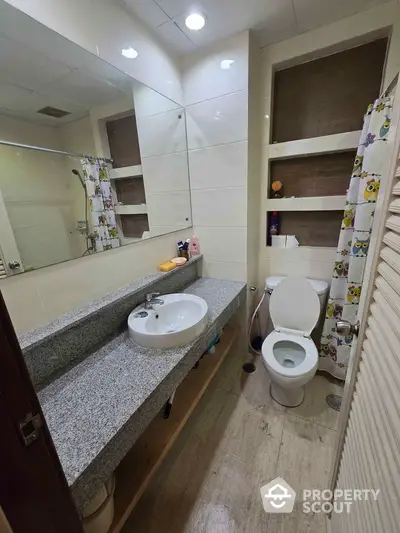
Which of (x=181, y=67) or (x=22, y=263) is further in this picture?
(x=181, y=67)

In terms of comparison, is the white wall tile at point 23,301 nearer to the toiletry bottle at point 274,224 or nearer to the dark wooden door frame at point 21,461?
the dark wooden door frame at point 21,461

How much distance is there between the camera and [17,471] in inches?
16.6

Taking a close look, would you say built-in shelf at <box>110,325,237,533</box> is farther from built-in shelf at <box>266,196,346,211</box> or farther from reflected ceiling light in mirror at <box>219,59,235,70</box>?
reflected ceiling light in mirror at <box>219,59,235,70</box>

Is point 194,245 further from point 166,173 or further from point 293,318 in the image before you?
point 293,318

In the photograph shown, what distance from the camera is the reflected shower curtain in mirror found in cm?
116

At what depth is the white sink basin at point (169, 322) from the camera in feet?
3.57

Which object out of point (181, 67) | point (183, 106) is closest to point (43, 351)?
point (183, 106)

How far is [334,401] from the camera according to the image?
1641mm

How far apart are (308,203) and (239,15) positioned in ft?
3.98

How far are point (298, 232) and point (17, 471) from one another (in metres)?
1.98

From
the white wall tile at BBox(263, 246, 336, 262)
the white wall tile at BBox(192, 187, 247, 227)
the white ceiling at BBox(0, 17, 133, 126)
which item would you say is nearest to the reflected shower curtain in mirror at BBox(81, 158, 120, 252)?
the white ceiling at BBox(0, 17, 133, 126)

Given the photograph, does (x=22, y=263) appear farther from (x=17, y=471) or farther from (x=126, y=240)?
(x=17, y=471)

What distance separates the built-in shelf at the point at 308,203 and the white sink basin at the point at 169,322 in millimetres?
1034

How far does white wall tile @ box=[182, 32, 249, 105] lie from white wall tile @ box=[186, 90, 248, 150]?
0.15 feet
